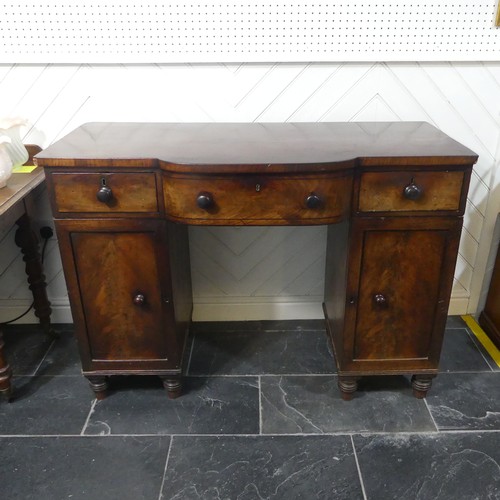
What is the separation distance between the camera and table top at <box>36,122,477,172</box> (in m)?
1.30

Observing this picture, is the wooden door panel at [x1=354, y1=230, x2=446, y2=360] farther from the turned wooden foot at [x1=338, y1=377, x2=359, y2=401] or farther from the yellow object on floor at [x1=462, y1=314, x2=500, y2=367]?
the yellow object on floor at [x1=462, y1=314, x2=500, y2=367]

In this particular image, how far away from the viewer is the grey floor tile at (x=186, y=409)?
1569 mm

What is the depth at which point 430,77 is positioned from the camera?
175cm

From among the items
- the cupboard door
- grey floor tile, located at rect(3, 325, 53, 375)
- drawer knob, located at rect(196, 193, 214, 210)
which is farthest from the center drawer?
grey floor tile, located at rect(3, 325, 53, 375)

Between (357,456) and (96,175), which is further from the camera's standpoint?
(357,456)

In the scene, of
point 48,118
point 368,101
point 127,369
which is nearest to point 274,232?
point 368,101

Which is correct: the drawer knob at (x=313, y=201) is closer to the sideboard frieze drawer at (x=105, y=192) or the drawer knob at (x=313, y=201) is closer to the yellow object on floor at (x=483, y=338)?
the sideboard frieze drawer at (x=105, y=192)

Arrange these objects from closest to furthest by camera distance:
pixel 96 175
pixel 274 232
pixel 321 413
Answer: pixel 96 175 < pixel 321 413 < pixel 274 232

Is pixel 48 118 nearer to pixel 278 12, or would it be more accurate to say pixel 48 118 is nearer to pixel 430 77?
pixel 278 12

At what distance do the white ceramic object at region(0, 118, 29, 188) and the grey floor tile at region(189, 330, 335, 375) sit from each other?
0.96 m

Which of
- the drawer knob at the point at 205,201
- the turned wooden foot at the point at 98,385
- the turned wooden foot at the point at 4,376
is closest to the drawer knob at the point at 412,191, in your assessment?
the drawer knob at the point at 205,201

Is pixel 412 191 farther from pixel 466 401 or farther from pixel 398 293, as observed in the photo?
pixel 466 401

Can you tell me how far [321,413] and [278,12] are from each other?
138 centimetres

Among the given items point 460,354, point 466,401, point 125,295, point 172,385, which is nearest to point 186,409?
point 172,385
